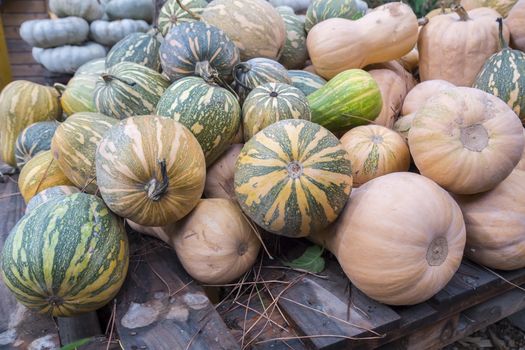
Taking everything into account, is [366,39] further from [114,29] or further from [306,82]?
[114,29]

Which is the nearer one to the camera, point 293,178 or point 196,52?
point 293,178

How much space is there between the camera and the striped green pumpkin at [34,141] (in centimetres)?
176

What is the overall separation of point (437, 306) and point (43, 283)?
1004 mm

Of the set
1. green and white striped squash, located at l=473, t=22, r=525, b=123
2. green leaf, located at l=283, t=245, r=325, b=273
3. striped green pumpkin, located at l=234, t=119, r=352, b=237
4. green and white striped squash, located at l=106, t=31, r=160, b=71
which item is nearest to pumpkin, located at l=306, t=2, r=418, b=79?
green and white striped squash, located at l=473, t=22, r=525, b=123

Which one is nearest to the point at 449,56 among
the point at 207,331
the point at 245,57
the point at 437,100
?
the point at 437,100

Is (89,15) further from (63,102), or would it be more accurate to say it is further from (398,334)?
(398,334)

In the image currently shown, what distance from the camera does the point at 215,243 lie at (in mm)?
1198

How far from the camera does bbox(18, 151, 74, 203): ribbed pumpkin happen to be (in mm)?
1504

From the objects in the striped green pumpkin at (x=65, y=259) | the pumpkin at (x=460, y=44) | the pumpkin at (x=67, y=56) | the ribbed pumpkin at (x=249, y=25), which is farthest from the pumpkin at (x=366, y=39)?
the pumpkin at (x=67, y=56)

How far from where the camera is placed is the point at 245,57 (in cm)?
184

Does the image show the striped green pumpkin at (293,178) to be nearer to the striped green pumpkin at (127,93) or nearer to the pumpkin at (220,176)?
the pumpkin at (220,176)

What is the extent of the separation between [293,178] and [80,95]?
1.26 m

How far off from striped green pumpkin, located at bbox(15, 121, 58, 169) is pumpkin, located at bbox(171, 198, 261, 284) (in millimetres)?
845

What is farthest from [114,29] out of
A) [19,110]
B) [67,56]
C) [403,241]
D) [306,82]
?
[403,241]
